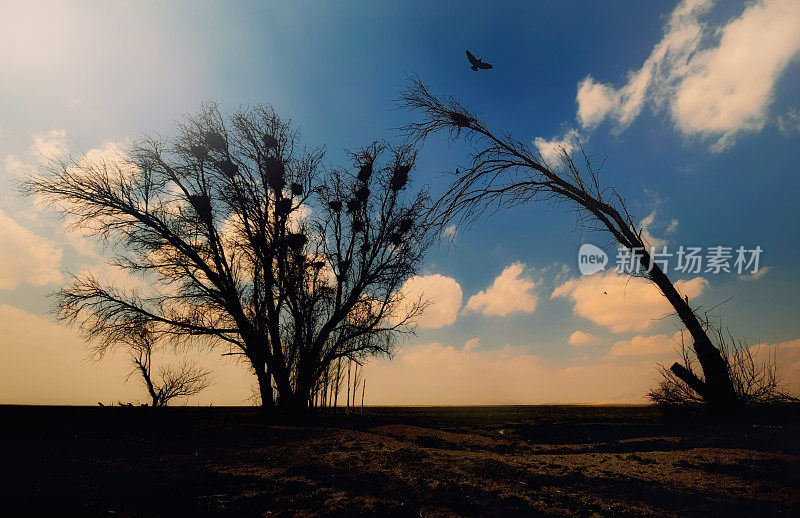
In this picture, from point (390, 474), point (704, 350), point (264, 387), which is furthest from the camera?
point (264, 387)

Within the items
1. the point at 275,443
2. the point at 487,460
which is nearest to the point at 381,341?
the point at 275,443

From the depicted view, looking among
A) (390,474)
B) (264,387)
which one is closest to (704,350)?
(390,474)

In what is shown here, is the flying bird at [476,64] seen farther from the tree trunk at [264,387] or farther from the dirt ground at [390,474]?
the tree trunk at [264,387]

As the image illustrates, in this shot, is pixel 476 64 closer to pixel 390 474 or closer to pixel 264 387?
pixel 390 474

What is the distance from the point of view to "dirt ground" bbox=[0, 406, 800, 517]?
290cm

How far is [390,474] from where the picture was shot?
371 cm

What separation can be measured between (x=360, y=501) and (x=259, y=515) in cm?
76

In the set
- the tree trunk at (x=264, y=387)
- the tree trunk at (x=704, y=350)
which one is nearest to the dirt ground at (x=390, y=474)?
the tree trunk at (x=704, y=350)

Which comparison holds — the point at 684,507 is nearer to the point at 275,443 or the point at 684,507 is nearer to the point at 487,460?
the point at 487,460

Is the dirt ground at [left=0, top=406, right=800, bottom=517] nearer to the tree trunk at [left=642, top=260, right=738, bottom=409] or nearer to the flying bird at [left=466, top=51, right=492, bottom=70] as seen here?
the tree trunk at [left=642, top=260, right=738, bottom=409]

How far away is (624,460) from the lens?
14.2 ft

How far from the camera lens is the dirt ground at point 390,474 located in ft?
9.53

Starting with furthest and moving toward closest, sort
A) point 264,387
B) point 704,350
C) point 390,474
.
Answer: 1. point 264,387
2. point 704,350
3. point 390,474

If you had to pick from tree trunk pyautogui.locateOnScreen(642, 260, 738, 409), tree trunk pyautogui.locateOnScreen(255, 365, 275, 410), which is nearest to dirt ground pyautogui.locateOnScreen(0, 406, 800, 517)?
tree trunk pyautogui.locateOnScreen(642, 260, 738, 409)
